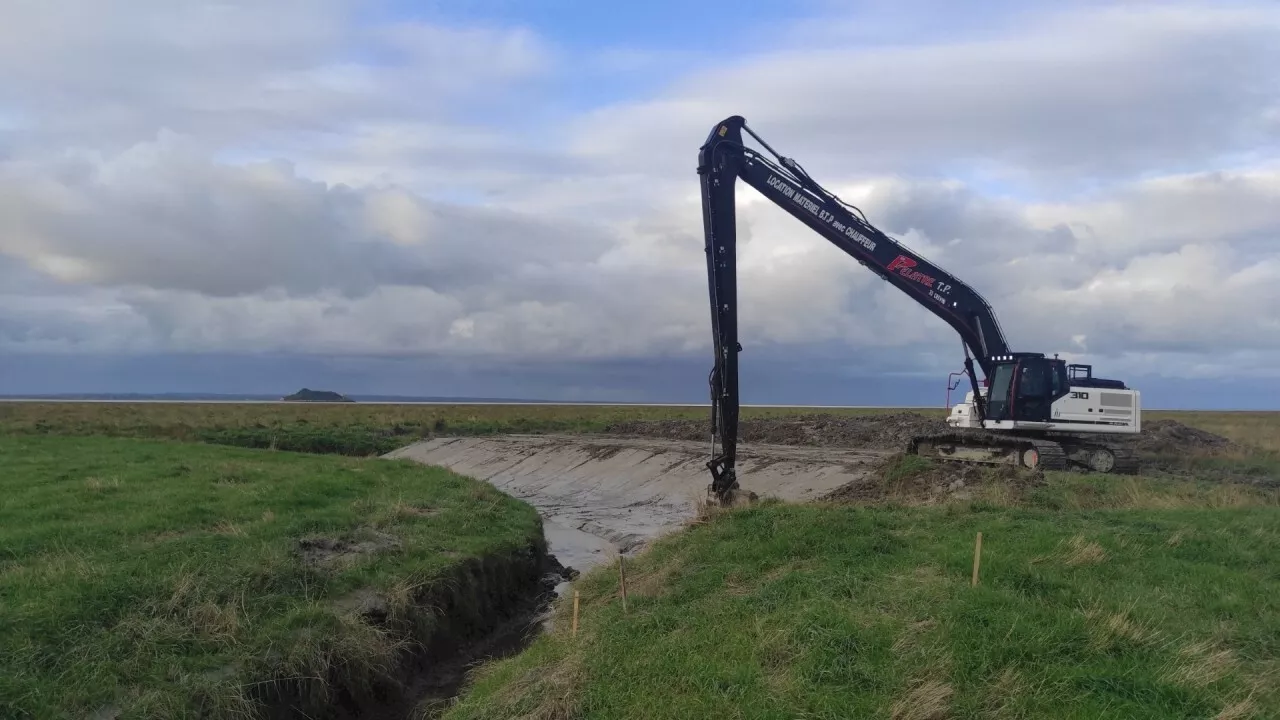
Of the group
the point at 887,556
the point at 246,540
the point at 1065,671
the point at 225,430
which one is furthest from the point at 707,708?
the point at 225,430

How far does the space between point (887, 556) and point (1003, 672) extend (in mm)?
4093

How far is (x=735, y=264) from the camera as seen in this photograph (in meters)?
17.6

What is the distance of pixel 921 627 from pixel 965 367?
1800 cm

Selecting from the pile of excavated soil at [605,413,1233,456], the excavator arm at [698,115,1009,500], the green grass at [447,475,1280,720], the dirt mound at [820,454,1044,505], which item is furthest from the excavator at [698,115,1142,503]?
the pile of excavated soil at [605,413,1233,456]

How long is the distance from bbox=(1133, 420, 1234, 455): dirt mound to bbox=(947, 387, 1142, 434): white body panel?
32.8 ft

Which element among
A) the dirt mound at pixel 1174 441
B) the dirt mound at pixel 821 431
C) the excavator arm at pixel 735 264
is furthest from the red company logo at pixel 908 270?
the dirt mound at pixel 1174 441

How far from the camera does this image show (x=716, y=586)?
10953 millimetres

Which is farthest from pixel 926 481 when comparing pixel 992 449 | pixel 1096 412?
pixel 1096 412

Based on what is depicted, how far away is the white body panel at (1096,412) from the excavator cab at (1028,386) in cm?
29

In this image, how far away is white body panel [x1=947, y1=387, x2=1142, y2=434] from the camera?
23.7 m

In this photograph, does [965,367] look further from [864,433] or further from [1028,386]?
[864,433]

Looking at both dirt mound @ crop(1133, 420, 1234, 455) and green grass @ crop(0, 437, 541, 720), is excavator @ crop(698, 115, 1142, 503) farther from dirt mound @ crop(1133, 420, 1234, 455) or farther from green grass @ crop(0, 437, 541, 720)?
dirt mound @ crop(1133, 420, 1234, 455)

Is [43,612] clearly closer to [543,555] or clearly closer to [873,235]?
[543,555]

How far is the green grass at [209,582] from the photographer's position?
8836mm
